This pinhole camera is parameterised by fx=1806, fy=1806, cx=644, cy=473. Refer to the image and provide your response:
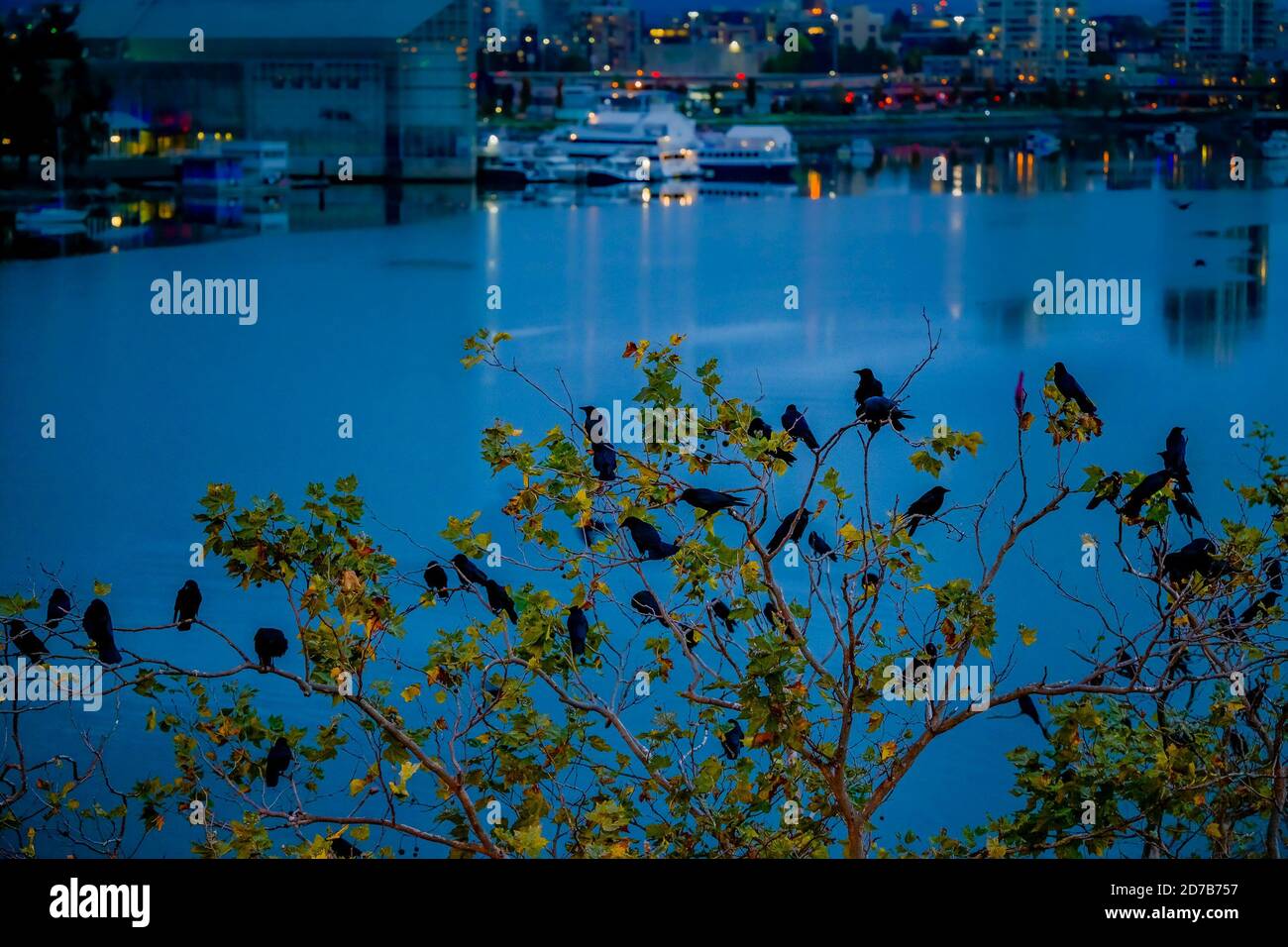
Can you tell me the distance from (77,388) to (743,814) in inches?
387

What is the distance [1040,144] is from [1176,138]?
817 mm

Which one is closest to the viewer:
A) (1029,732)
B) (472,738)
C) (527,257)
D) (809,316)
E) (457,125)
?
(472,738)


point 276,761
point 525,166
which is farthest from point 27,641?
point 525,166

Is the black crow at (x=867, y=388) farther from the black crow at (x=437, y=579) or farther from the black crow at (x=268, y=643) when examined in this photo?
Result: the black crow at (x=268, y=643)

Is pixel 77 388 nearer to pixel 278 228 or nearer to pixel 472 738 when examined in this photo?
pixel 278 228

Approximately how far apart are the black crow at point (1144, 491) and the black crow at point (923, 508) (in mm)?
370

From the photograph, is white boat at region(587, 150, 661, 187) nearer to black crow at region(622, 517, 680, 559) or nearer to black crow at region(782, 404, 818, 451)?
black crow at region(782, 404, 818, 451)

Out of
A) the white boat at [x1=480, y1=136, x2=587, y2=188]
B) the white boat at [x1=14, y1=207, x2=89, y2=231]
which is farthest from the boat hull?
the white boat at [x1=14, y1=207, x2=89, y2=231]

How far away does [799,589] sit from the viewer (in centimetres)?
799

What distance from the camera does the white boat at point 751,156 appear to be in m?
11.4

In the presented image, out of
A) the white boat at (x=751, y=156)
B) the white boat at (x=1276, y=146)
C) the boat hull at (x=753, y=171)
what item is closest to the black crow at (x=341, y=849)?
the white boat at (x=1276, y=146)

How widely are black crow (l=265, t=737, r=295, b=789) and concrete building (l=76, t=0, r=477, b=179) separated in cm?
687
